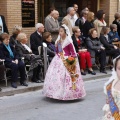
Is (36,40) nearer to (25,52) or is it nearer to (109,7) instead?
(25,52)

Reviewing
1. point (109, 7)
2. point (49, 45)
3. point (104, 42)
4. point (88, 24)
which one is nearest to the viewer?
point (49, 45)

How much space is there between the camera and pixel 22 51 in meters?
9.85

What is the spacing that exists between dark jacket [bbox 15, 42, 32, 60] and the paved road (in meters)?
1.16

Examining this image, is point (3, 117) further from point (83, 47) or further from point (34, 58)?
point (83, 47)

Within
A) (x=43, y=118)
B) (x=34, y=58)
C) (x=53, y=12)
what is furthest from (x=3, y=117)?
(x=53, y=12)

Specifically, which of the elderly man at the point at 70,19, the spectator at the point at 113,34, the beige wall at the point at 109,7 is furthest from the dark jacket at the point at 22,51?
the beige wall at the point at 109,7

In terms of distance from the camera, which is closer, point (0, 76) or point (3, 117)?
point (3, 117)

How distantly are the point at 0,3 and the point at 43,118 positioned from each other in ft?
20.6

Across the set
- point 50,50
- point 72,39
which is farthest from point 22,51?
point 72,39

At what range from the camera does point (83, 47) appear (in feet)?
38.9

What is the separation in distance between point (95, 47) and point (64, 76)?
374 centimetres

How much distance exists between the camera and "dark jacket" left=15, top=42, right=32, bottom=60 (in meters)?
9.68

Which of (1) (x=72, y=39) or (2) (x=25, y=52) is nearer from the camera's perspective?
(2) (x=25, y=52)

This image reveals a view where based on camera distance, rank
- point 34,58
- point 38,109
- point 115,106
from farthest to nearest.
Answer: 1. point 34,58
2. point 38,109
3. point 115,106
